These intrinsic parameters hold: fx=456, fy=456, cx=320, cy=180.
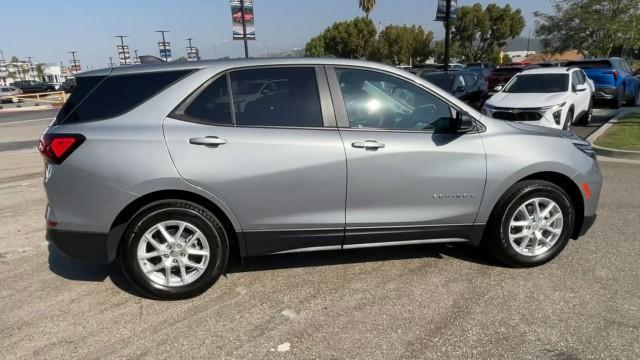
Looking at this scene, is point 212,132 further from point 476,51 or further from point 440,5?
point 476,51

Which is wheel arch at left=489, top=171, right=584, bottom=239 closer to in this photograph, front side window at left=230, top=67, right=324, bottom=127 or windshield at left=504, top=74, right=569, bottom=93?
front side window at left=230, top=67, right=324, bottom=127

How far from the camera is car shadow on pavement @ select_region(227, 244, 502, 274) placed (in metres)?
3.99

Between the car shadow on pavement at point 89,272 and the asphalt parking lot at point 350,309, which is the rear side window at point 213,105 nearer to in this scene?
the asphalt parking lot at point 350,309

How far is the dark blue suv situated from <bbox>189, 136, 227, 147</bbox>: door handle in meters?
14.6

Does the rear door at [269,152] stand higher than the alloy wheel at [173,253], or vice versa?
the rear door at [269,152]

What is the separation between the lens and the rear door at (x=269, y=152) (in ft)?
10.5

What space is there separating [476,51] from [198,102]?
7024 centimetres

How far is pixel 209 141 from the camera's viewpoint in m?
3.18

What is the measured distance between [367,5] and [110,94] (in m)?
66.0

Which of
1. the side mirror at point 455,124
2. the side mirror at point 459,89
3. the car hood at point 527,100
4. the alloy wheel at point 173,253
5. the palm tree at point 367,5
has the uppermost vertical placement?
the palm tree at point 367,5

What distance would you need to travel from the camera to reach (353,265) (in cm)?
396

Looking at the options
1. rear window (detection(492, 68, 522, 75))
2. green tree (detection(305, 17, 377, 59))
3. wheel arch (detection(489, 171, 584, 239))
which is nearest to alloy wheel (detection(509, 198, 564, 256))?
wheel arch (detection(489, 171, 584, 239))

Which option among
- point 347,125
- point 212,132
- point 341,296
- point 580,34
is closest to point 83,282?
point 212,132

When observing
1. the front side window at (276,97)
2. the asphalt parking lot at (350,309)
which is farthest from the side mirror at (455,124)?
the asphalt parking lot at (350,309)
